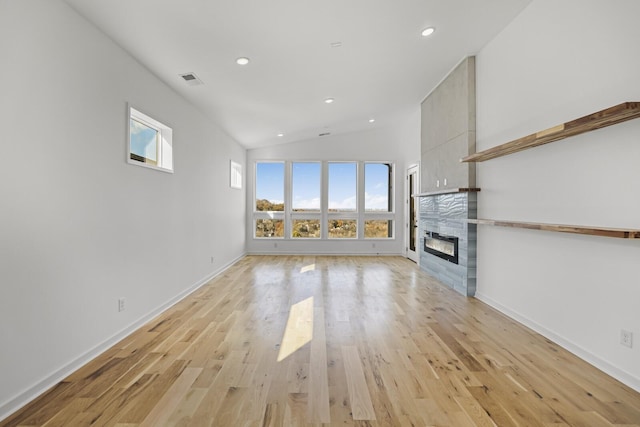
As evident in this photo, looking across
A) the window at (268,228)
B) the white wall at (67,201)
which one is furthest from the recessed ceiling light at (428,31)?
the window at (268,228)

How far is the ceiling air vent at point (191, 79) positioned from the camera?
3.39 meters

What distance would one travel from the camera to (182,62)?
3.09 metres

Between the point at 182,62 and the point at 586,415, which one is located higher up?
the point at 182,62

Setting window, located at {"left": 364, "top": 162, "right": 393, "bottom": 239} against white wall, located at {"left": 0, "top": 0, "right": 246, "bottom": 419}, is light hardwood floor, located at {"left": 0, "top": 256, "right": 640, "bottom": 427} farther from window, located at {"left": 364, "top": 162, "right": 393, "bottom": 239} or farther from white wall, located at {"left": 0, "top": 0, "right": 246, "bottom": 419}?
window, located at {"left": 364, "top": 162, "right": 393, "bottom": 239}

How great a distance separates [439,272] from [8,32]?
17.8 ft

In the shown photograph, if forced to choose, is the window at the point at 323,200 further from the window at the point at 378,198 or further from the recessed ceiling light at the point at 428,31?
the recessed ceiling light at the point at 428,31

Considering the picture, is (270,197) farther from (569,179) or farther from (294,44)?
(569,179)

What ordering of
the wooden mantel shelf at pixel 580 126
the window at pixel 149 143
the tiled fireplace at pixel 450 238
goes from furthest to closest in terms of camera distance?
1. the tiled fireplace at pixel 450 238
2. the window at pixel 149 143
3. the wooden mantel shelf at pixel 580 126

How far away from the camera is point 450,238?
4.60 meters

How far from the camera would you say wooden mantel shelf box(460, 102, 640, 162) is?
186 centimetres

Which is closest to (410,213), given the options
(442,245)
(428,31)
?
(442,245)

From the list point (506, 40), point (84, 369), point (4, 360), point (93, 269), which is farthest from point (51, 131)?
point (506, 40)

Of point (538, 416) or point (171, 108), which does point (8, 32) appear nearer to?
point (171, 108)

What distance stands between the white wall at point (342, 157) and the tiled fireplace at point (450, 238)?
1.99 metres
